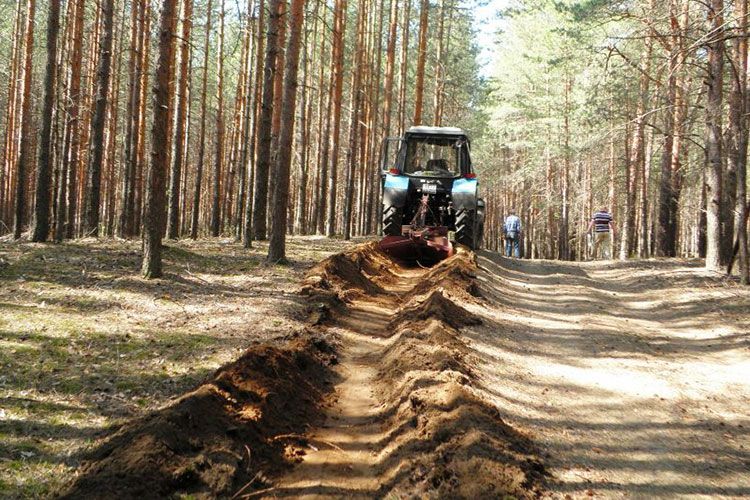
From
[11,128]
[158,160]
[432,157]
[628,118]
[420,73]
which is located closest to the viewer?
[158,160]

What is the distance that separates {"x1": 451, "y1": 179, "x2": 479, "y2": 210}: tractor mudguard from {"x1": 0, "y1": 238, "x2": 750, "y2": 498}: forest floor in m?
3.45

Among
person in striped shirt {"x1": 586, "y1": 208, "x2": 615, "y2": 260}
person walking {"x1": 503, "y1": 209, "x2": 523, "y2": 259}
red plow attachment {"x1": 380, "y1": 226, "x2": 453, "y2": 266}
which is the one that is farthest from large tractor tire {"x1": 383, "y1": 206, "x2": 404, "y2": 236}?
person walking {"x1": 503, "y1": 209, "x2": 523, "y2": 259}

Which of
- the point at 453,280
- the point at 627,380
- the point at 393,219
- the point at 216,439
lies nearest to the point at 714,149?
the point at 453,280

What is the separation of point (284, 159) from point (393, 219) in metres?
3.43

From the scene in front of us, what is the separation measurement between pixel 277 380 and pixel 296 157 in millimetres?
37643

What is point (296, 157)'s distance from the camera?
4200 centimetres

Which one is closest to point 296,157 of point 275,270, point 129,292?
point 275,270

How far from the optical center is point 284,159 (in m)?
12.1

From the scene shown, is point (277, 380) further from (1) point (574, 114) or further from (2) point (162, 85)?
(1) point (574, 114)

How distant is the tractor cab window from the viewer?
50.6 feet

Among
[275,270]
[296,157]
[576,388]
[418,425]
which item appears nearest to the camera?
[418,425]

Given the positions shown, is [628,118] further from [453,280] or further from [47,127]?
[47,127]

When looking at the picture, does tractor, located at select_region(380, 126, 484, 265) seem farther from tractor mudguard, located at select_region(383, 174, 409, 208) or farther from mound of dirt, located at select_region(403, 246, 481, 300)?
mound of dirt, located at select_region(403, 246, 481, 300)

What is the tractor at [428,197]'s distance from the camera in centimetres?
1417
